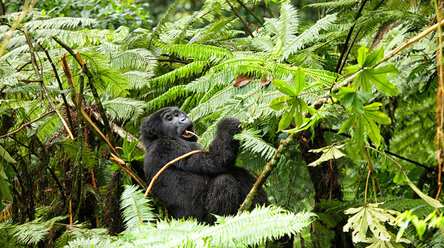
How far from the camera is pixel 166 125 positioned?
Answer: 3.88 metres

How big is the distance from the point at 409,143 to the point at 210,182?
3064 mm

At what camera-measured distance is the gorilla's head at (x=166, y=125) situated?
3855 millimetres

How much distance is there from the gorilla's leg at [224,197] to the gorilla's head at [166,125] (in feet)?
2.40

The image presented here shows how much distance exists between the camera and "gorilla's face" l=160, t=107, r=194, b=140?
Result: 384cm

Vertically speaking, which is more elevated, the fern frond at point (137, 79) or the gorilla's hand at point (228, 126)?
the fern frond at point (137, 79)

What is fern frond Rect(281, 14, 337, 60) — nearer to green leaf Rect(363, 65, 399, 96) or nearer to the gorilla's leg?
the gorilla's leg

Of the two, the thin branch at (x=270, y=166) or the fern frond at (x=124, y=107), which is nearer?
the thin branch at (x=270, y=166)

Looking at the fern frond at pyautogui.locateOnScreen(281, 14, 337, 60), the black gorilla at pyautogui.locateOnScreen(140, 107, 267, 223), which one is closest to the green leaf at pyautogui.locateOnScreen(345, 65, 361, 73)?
the fern frond at pyautogui.locateOnScreen(281, 14, 337, 60)

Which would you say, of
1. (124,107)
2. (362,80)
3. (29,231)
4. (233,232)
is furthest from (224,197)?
(362,80)

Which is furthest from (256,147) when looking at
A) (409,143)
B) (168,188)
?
(409,143)

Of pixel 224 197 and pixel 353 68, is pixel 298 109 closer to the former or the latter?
pixel 353 68

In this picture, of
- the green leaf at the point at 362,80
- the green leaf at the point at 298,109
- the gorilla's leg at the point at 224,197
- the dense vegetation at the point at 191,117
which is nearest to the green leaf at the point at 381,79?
the green leaf at the point at 362,80

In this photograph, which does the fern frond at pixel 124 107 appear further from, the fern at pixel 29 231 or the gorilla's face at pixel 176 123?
the fern at pixel 29 231

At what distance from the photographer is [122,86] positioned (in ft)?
11.2
